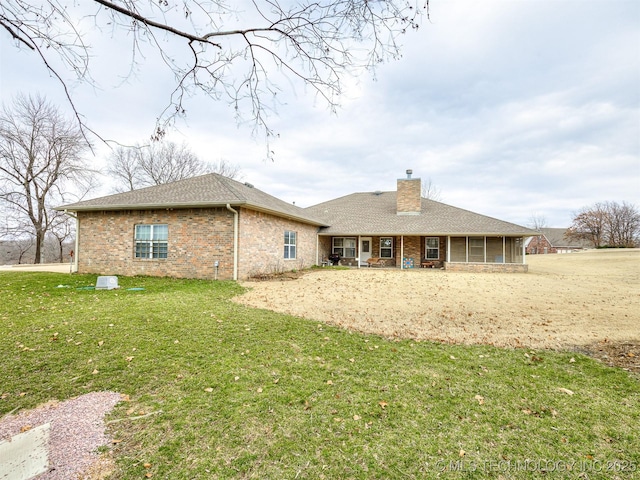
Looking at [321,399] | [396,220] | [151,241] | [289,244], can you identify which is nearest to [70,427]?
[321,399]

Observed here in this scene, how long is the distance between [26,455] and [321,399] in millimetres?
2362

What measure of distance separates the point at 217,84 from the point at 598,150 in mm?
24511

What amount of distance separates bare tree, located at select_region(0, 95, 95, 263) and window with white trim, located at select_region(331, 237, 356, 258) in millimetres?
18905

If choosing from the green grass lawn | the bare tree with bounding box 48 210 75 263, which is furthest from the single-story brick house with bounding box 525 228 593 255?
the bare tree with bounding box 48 210 75 263

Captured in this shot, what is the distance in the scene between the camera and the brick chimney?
20.9 meters

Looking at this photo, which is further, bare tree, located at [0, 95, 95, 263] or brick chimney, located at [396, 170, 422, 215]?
brick chimney, located at [396, 170, 422, 215]

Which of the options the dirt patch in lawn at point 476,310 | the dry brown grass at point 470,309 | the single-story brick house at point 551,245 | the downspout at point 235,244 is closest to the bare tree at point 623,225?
the single-story brick house at point 551,245

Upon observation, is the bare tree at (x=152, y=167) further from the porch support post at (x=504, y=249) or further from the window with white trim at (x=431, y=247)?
the porch support post at (x=504, y=249)

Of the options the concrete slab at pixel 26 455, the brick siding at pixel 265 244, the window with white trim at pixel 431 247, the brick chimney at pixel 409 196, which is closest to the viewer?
the concrete slab at pixel 26 455

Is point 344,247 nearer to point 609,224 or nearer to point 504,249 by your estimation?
point 504,249

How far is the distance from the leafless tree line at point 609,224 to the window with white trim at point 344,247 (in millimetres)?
46463

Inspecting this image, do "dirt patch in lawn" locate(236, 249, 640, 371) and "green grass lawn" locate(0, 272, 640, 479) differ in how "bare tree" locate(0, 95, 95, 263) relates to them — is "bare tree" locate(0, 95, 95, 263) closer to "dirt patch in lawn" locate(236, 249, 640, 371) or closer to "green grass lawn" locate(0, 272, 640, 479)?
"dirt patch in lawn" locate(236, 249, 640, 371)

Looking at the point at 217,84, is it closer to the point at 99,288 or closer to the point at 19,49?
the point at 19,49

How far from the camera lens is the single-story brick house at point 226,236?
444 inches
